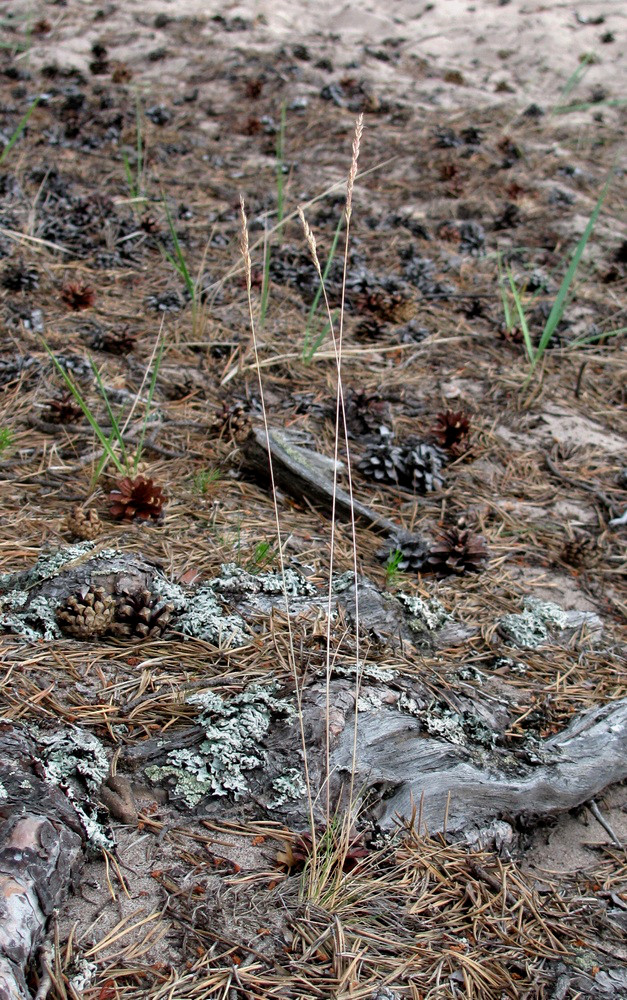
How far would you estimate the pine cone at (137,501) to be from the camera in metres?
2.54

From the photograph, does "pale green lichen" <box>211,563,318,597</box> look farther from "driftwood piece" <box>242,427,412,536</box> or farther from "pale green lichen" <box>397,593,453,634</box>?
"driftwood piece" <box>242,427,412,536</box>

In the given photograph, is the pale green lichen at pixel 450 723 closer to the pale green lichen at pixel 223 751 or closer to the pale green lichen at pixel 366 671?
the pale green lichen at pixel 366 671

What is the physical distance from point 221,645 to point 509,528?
4.58ft

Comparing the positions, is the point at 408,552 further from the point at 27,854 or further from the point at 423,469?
the point at 27,854

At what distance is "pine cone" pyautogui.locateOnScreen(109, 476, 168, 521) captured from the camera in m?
2.54

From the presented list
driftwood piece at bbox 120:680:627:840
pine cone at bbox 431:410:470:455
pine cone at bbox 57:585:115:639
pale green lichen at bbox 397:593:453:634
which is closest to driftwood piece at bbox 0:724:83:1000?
→ driftwood piece at bbox 120:680:627:840

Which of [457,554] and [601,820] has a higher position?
[457,554]

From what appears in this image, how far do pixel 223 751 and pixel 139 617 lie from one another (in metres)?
0.49

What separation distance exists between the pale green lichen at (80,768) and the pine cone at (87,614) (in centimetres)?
34

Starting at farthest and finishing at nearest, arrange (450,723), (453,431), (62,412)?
→ (453,431) < (62,412) < (450,723)

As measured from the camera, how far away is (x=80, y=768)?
168cm

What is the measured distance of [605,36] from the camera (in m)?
8.83

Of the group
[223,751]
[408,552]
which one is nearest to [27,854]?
[223,751]

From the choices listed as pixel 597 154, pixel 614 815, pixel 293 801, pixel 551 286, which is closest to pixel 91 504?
pixel 293 801
